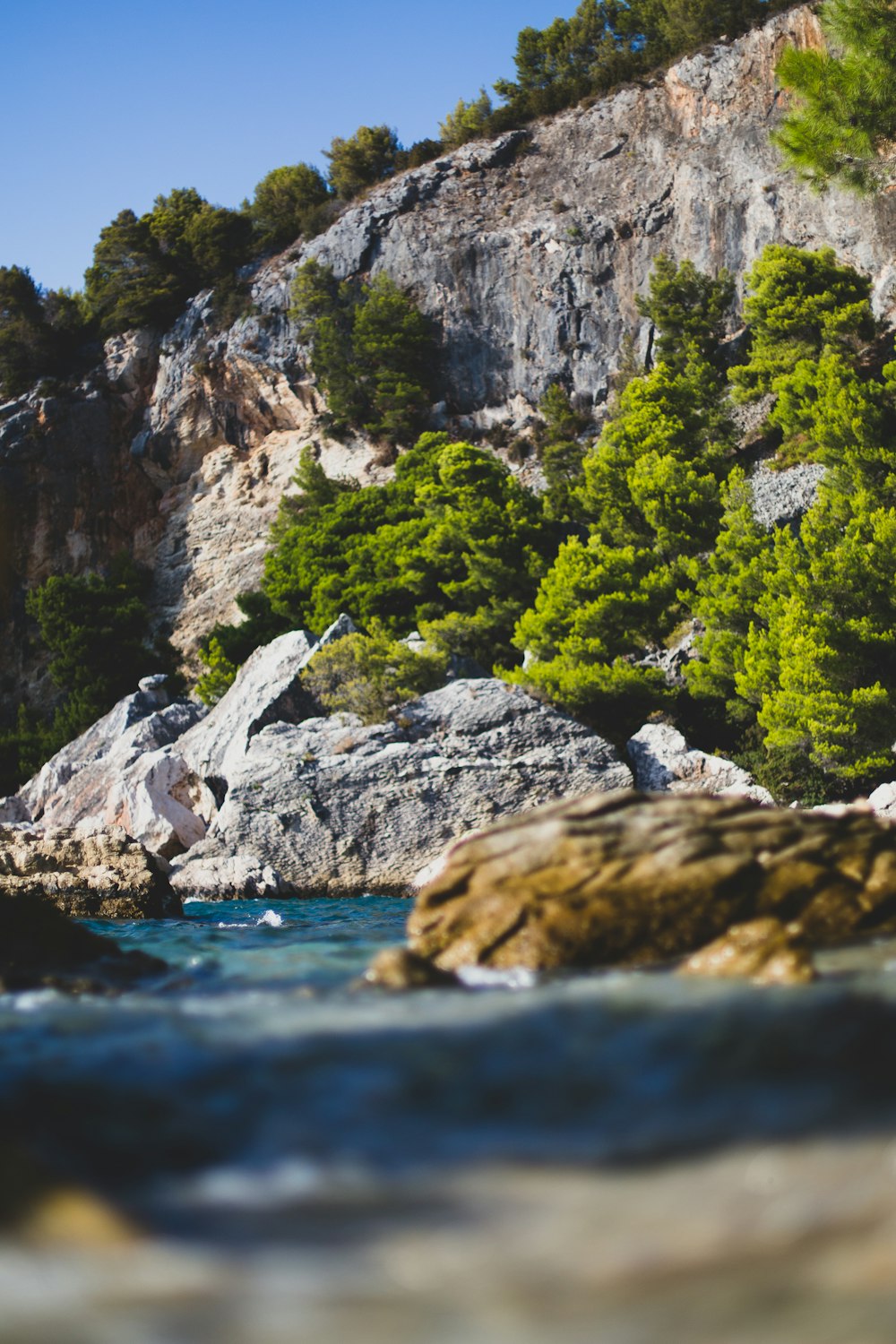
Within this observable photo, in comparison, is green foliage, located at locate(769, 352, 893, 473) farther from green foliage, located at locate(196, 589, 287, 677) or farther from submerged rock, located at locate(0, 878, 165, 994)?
submerged rock, located at locate(0, 878, 165, 994)

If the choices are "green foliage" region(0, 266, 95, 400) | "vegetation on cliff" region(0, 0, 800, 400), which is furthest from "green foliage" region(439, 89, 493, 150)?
"green foliage" region(0, 266, 95, 400)

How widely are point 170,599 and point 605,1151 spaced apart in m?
51.2

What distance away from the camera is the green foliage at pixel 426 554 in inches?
1284

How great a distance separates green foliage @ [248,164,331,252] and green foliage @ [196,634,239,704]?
99.9 feet

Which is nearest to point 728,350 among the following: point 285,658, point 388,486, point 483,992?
point 388,486

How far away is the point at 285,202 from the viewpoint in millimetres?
60312

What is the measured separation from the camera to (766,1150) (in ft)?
10.8

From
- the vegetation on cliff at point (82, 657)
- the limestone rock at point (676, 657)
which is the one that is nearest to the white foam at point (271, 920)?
the limestone rock at point (676, 657)

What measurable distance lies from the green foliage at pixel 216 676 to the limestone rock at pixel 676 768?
60.8 ft

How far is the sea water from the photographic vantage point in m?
2.69

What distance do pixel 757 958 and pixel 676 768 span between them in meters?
17.1

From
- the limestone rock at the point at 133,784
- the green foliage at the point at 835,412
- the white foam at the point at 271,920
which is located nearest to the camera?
the white foam at the point at 271,920

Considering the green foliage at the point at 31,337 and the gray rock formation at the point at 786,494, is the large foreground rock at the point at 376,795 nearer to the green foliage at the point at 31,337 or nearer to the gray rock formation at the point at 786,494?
the gray rock formation at the point at 786,494

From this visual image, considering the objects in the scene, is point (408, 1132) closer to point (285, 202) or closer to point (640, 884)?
point (640, 884)
